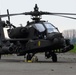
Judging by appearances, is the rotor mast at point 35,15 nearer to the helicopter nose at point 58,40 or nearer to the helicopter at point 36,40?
the helicopter at point 36,40

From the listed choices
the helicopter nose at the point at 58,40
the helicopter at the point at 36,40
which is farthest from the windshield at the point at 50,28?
the helicopter nose at the point at 58,40

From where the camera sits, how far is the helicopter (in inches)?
812

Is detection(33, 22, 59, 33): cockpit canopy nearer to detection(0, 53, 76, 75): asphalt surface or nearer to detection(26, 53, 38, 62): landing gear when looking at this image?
detection(26, 53, 38, 62): landing gear

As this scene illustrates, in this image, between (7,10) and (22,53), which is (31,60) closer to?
(22,53)

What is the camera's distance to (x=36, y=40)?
69.7 ft

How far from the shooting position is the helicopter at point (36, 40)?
67.7 feet

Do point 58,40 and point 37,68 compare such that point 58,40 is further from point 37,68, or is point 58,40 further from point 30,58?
point 37,68

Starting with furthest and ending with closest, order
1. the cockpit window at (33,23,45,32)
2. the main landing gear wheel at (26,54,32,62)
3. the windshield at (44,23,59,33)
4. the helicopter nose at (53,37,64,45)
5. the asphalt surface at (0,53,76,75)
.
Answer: the main landing gear wheel at (26,54,32,62) → the cockpit window at (33,23,45,32) → the windshield at (44,23,59,33) → the helicopter nose at (53,37,64,45) → the asphalt surface at (0,53,76,75)

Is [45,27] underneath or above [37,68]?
above

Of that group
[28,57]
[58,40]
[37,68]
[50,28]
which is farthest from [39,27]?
[37,68]

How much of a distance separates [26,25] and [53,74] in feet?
35.9

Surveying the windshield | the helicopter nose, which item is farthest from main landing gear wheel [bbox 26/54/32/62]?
the helicopter nose

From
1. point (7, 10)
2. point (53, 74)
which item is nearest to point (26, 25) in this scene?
point (7, 10)

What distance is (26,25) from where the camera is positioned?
22.8 m
